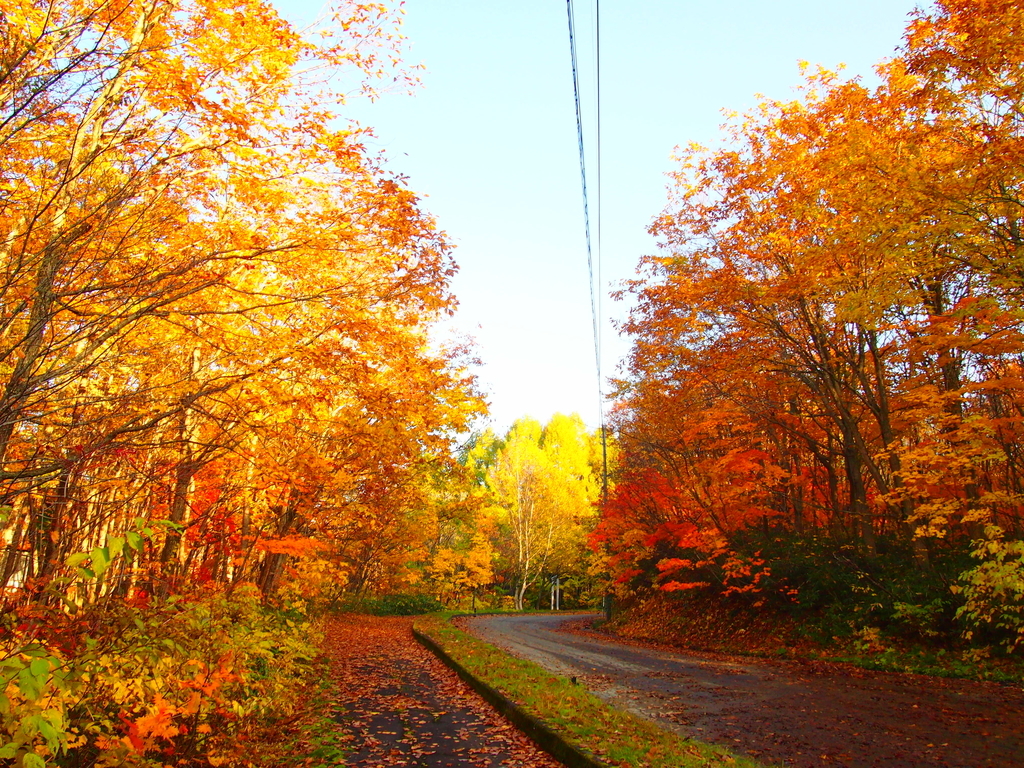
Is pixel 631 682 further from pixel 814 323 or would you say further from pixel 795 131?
pixel 795 131

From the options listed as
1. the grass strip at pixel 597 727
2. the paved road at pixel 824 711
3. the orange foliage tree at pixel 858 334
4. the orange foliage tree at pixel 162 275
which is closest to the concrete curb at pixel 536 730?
the grass strip at pixel 597 727

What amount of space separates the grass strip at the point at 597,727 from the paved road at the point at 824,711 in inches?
23.9

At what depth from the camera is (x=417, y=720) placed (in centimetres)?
752

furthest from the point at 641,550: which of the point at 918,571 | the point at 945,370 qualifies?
the point at 945,370

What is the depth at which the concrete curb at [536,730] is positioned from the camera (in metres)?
5.33

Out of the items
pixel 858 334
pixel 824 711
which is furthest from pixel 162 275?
pixel 858 334

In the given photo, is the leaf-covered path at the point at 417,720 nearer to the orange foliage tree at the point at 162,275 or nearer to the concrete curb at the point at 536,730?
the concrete curb at the point at 536,730

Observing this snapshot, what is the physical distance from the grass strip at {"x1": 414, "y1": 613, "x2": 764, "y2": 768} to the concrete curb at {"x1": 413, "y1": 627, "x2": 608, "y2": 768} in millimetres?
48

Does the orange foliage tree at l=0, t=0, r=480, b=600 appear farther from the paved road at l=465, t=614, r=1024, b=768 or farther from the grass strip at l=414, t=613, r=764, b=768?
the paved road at l=465, t=614, r=1024, b=768

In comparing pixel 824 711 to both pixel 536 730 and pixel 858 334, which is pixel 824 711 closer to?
pixel 536 730

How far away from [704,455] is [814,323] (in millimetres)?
6846

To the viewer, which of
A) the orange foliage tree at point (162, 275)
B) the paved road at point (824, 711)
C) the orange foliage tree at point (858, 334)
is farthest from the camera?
the orange foliage tree at point (858, 334)

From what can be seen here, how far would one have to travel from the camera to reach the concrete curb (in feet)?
17.5

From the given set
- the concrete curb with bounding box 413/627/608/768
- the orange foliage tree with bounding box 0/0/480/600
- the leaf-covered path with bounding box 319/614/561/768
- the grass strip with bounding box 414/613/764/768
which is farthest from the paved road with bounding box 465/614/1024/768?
the orange foliage tree with bounding box 0/0/480/600
